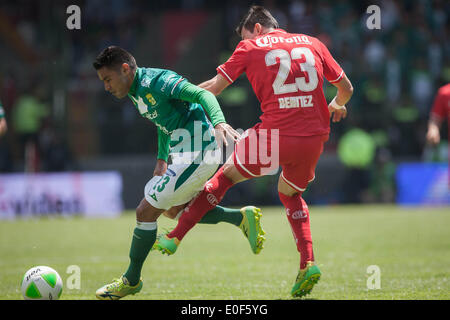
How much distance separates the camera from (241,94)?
728 inches

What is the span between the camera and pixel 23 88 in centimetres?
2111

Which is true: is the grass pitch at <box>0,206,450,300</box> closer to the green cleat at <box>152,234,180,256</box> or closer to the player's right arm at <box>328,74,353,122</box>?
the green cleat at <box>152,234,180,256</box>

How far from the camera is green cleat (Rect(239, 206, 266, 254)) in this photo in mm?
6210

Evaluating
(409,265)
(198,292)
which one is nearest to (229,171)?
(198,292)

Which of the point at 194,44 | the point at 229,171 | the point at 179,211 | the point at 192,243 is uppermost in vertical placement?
the point at 194,44

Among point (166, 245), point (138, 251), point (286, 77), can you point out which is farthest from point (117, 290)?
point (286, 77)

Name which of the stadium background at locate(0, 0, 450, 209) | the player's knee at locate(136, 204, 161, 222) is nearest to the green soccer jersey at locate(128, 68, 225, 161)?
the player's knee at locate(136, 204, 161, 222)

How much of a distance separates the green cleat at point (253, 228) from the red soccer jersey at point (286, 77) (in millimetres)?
924

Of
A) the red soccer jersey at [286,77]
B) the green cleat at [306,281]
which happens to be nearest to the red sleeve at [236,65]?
the red soccer jersey at [286,77]

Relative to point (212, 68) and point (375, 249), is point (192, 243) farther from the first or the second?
point (212, 68)

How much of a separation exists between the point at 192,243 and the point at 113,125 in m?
8.83

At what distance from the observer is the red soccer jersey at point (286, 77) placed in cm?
575

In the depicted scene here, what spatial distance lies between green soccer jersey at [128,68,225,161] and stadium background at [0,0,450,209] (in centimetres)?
1163

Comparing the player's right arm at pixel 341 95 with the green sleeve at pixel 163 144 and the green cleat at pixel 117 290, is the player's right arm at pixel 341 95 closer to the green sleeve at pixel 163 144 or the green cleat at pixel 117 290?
the green sleeve at pixel 163 144
